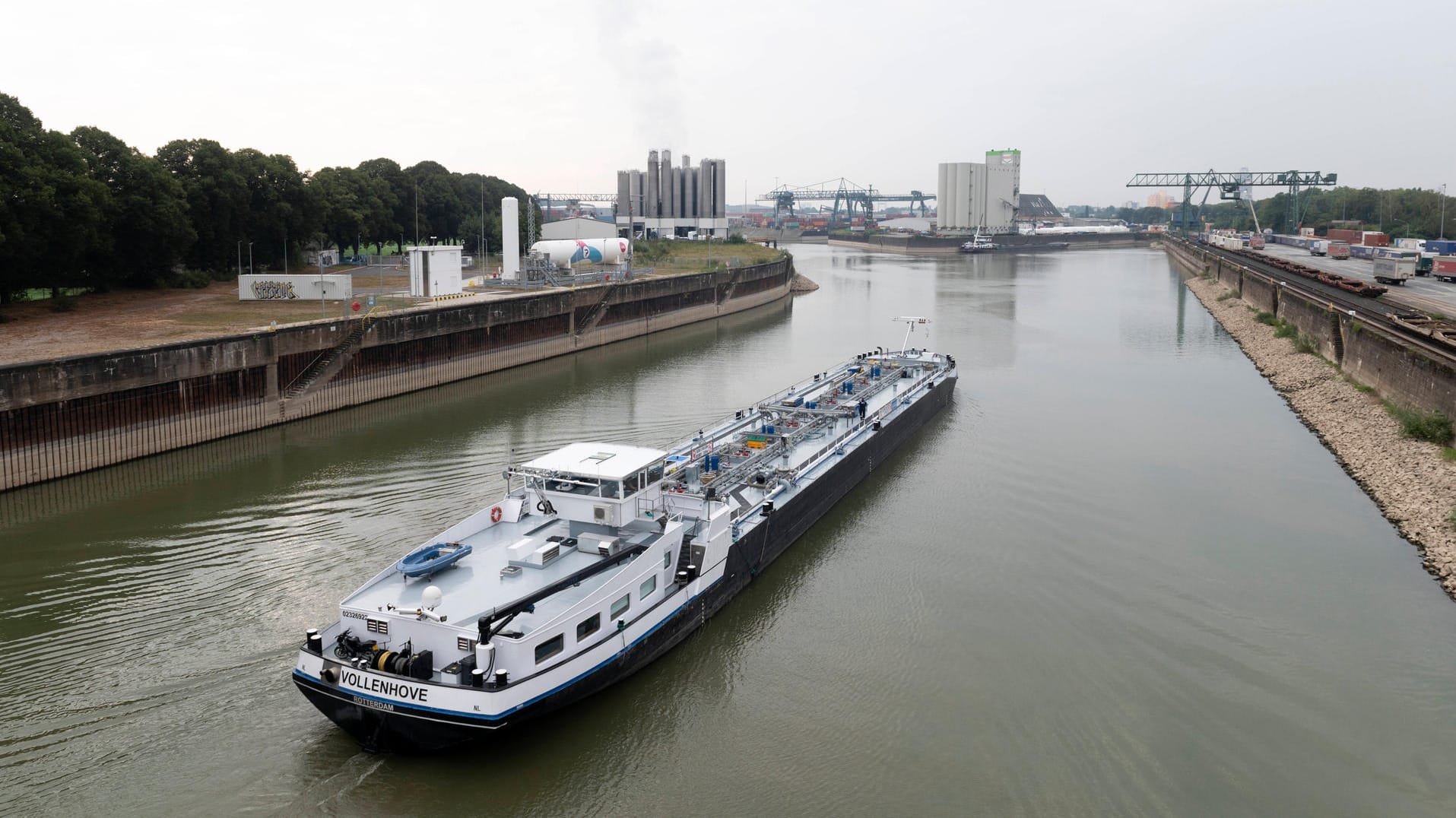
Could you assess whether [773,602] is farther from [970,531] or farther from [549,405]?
[549,405]

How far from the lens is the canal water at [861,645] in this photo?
12281 mm

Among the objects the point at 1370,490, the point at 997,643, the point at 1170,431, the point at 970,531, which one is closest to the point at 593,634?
the point at 997,643

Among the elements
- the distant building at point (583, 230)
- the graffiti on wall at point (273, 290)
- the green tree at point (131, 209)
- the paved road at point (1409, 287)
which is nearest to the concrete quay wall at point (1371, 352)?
the paved road at point (1409, 287)

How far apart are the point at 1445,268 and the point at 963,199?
12084 cm

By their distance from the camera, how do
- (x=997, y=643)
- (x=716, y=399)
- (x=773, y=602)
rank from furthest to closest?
(x=716, y=399) < (x=773, y=602) < (x=997, y=643)

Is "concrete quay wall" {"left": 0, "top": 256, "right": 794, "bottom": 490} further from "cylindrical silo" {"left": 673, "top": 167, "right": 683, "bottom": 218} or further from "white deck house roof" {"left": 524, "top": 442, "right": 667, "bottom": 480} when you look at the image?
"cylindrical silo" {"left": 673, "top": 167, "right": 683, "bottom": 218}

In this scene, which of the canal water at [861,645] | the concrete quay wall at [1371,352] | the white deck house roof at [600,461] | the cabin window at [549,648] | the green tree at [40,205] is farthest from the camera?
the green tree at [40,205]

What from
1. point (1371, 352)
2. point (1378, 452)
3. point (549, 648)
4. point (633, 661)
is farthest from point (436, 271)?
point (1371, 352)

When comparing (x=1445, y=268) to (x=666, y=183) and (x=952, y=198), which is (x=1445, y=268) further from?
(x=952, y=198)

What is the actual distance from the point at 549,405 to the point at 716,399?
19.4 feet

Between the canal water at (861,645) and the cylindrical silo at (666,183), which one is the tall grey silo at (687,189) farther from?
the canal water at (861,645)

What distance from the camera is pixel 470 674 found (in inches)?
481

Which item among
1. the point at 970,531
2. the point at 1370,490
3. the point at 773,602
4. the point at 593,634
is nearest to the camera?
the point at 593,634

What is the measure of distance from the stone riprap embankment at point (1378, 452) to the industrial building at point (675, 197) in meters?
66.5
